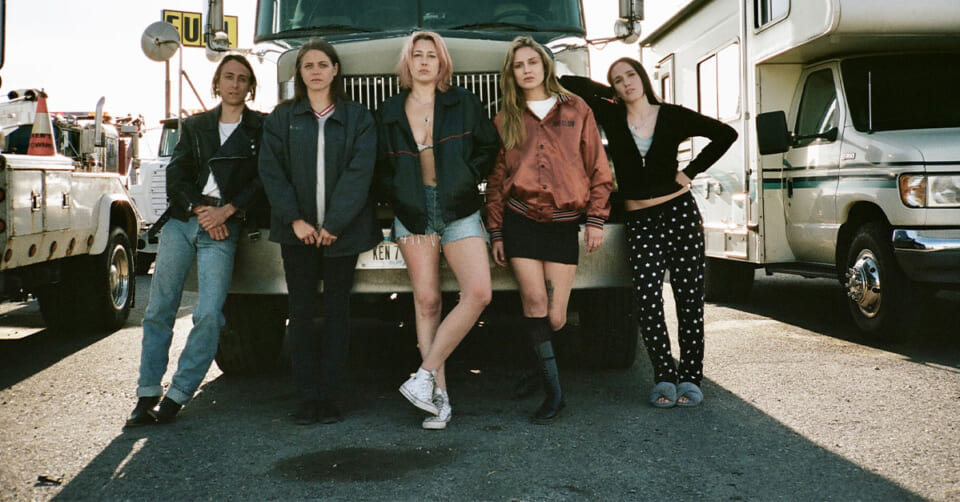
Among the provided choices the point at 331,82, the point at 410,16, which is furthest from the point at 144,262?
A: the point at 331,82

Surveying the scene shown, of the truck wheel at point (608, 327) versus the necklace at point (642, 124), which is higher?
the necklace at point (642, 124)

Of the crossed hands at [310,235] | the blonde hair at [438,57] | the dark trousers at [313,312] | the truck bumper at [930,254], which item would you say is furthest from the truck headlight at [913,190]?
the crossed hands at [310,235]

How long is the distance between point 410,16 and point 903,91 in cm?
390

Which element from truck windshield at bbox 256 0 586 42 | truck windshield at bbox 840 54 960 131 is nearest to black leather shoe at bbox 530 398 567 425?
truck windshield at bbox 256 0 586 42

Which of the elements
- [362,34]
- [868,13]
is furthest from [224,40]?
[868,13]

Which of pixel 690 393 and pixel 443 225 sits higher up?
pixel 443 225

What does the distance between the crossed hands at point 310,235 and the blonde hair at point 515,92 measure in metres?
0.98

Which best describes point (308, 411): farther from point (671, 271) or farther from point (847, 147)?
point (847, 147)

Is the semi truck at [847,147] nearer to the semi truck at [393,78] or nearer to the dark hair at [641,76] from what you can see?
the semi truck at [393,78]

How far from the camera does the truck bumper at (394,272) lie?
4934mm

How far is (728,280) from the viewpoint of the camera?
32.2 ft

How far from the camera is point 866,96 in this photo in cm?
732

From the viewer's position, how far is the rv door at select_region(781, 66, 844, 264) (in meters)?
7.48

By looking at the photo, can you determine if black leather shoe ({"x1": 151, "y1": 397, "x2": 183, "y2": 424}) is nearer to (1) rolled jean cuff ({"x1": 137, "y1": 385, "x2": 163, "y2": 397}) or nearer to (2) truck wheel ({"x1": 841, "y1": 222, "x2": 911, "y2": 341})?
(1) rolled jean cuff ({"x1": 137, "y1": 385, "x2": 163, "y2": 397})
